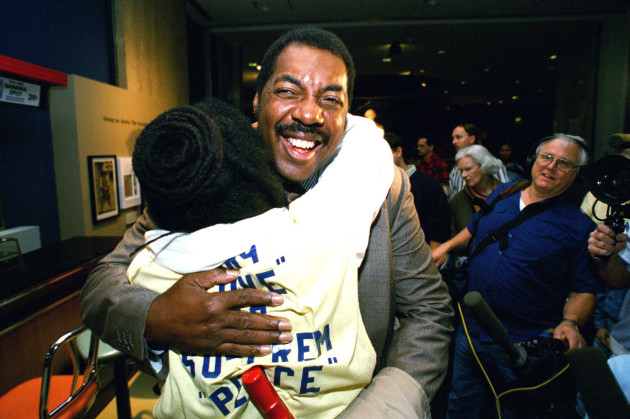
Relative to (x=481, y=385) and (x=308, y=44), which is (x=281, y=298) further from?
(x=481, y=385)

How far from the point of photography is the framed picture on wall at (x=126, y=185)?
3.62m

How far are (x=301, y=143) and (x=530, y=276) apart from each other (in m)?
1.62

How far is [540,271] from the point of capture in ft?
6.38

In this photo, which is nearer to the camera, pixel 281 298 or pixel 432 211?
pixel 281 298

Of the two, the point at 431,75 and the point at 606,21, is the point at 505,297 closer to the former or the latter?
the point at 606,21

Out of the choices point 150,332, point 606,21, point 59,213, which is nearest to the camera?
point 150,332

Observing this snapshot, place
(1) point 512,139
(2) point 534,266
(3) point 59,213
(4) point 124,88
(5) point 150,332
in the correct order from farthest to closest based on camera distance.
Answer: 1. (1) point 512,139
2. (4) point 124,88
3. (3) point 59,213
4. (2) point 534,266
5. (5) point 150,332

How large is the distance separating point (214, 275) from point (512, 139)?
58.8 ft

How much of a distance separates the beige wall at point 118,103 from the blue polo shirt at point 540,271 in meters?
3.32

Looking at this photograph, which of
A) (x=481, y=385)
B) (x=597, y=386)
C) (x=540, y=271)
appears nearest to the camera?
(x=597, y=386)

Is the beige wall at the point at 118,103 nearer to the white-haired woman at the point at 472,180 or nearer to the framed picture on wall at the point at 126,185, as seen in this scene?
the framed picture on wall at the point at 126,185

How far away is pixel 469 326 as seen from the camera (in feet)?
7.23

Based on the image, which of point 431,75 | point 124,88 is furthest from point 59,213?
point 431,75

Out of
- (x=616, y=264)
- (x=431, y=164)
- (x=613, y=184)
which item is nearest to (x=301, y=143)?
(x=613, y=184)
